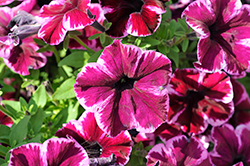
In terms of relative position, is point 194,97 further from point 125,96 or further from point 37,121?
point 37,121

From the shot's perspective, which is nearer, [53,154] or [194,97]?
[53,154]

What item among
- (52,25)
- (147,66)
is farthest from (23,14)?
(147,66)

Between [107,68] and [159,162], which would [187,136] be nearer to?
[159,162]

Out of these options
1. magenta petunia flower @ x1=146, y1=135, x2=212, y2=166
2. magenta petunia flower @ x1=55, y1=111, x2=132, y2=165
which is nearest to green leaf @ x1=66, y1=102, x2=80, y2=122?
magenta petunia flower @ x1=55, y1=111, x2=132, y2=165

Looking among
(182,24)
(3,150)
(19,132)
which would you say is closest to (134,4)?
(182,24)

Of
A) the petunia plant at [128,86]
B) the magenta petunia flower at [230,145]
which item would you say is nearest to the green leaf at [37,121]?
the petunia plant at [128,86]

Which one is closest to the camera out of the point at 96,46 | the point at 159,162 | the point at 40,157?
the point at 40,157

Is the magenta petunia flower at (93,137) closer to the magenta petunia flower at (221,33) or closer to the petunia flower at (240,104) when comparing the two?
the magenta petunia flower at (221,33)

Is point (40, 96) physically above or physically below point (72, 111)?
above
